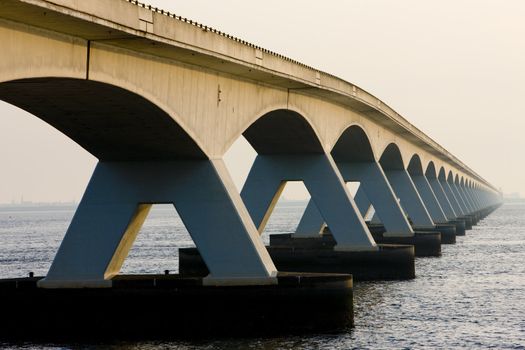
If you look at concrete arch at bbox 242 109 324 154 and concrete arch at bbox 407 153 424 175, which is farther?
concrete arch at bbox 407 153 424 175

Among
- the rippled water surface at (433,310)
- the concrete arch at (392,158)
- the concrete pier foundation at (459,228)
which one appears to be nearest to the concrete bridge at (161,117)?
the rippled water surface at (433,310)

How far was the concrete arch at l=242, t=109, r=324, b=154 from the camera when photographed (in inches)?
1879

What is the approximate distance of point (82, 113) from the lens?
31.9 meters

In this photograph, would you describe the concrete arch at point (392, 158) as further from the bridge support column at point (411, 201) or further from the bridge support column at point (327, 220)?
the bridge support column at point (327, 220)

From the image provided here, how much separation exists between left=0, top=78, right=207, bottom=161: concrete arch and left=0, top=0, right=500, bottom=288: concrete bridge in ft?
0.14

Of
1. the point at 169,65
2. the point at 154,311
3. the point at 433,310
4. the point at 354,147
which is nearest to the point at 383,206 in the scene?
the point at 354,147

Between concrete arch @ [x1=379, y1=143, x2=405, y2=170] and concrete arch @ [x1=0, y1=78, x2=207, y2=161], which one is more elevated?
concrete arch @ [x1=379, y1=143, x2=405, y2=170]

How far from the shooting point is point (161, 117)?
32906mm

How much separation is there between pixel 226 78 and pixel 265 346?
11663 millimetres

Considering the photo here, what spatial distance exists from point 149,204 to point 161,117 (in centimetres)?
513

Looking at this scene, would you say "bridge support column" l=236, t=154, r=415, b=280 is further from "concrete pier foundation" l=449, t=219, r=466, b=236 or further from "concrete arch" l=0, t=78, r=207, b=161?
"concrete pier foundation" l=449, t=219, r=466, b=236

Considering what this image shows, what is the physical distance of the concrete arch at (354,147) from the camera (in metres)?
63.1

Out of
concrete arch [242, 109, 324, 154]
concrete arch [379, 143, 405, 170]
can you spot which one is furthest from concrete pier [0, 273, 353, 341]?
concrete arch [379, 143, 405, 170]

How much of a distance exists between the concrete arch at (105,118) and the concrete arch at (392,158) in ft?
141
